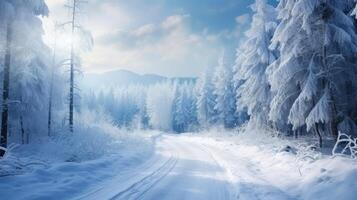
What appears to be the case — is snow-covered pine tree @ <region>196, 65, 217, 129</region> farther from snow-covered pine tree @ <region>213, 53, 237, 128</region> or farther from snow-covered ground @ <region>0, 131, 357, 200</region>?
snow-covered ground @ <region>0, 131, 357, 200</region>

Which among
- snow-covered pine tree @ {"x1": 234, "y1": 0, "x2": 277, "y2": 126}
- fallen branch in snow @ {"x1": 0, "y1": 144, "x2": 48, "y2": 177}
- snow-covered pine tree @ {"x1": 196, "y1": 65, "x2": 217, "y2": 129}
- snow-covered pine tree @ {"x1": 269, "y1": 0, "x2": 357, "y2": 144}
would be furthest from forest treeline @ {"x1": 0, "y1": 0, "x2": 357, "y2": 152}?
snow-covered pine tree @ {"x1": 196, "y1": 65, "x2": 217, "y2": 129}

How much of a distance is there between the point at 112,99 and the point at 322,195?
100m

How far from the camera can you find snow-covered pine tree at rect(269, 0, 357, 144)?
14.8 meters

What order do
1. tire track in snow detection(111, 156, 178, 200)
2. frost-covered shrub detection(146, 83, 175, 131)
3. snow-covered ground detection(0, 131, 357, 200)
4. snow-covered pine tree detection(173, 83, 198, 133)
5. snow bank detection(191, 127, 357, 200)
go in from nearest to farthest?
snow bank detection(191, 127, 357, 200) → snow-covered ground detection(0, 131, 357, 200) → tire track in snow detection(111, 156, 178, 200) → snow-covered pine tree detection(173, 83, 198, 133) → frost-covered shrub detection(146, 83, 175, 131)

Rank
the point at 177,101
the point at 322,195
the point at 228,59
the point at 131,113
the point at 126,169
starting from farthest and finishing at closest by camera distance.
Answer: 1. the point at 131,113
2. the point at 177,101
3. the point at 228,59
4. the point at 126,169
5. the point at 322,195

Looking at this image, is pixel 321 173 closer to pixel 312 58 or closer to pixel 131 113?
pixel 312 58

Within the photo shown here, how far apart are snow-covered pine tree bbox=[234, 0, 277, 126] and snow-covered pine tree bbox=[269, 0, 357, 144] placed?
8395mm

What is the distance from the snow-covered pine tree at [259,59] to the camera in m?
25.6

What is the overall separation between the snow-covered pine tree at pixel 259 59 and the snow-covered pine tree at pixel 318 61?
840 centimetres

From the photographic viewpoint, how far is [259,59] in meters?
26.7

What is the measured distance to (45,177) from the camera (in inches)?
350

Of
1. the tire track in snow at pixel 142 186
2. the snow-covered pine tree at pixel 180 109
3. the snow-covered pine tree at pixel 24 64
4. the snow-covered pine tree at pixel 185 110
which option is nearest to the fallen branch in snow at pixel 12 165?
the tire track in snow at pixel 142 186

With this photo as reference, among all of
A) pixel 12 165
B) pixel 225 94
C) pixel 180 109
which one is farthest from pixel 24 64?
pixel 180 109

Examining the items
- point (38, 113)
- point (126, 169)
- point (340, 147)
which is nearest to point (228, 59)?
point (38, 113)
